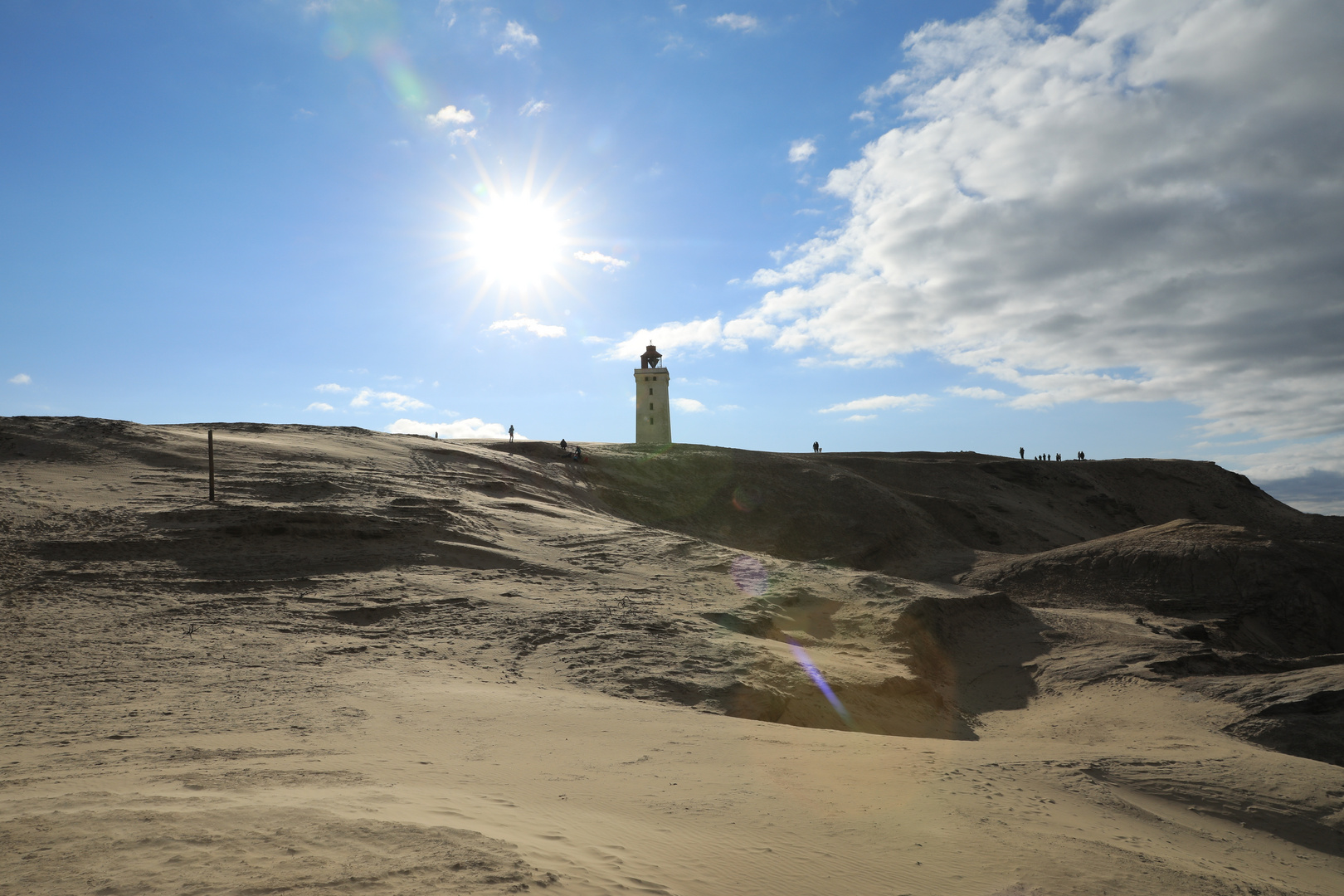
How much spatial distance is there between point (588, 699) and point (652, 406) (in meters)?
47.1

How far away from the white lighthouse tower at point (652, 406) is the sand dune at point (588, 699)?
30.8 meters

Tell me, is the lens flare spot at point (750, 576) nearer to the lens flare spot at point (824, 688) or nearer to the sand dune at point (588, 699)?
the sand dune at point (588, 699)

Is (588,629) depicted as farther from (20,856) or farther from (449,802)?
(20,856)

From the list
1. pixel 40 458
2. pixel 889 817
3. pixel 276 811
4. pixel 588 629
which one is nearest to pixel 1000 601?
pixel 588 629

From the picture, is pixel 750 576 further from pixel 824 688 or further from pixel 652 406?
pixel 652 406

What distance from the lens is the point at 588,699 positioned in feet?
31.3

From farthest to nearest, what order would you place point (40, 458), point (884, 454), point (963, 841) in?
point (884, 454) → point (40, 458) → point (963, 841)

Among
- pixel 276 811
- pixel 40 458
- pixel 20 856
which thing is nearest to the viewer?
pixel 20 856

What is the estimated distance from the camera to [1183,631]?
16.1m

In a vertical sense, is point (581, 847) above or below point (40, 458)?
below

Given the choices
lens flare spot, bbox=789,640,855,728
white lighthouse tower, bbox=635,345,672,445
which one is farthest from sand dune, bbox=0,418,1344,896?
white lighthouse tower, bbox=635,345,672,445

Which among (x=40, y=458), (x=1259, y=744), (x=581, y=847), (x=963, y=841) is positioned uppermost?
(x=40, y=458)

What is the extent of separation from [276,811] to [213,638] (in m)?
7.30

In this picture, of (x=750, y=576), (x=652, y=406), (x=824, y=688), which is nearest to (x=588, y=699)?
(x=824, y=688)
